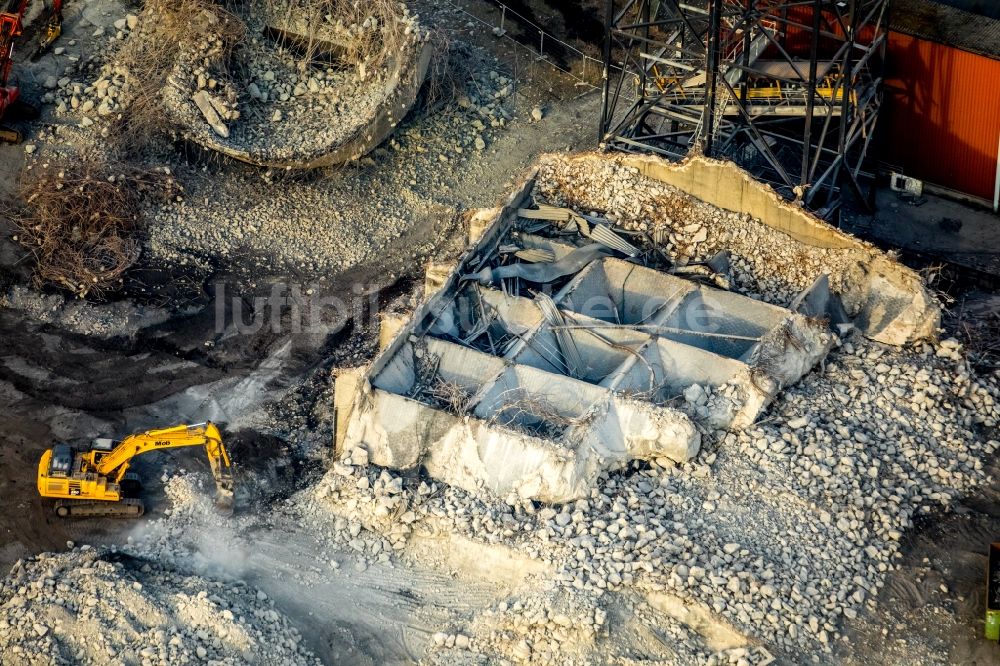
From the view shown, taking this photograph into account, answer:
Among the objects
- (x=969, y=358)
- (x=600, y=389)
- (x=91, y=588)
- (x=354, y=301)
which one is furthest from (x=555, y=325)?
(x=91, y=588)

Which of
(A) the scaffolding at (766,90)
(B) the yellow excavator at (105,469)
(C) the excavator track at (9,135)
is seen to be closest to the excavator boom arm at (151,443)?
(B) the yellow excavator at (105,469)

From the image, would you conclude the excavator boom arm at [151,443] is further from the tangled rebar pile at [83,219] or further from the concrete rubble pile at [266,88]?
the concrete rubble pile at [266,88]

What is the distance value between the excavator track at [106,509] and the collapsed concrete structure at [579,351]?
2.75 meters

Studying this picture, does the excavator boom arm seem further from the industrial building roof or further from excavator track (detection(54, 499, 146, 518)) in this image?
the industrial building roof

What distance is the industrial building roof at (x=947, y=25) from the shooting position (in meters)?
24.1

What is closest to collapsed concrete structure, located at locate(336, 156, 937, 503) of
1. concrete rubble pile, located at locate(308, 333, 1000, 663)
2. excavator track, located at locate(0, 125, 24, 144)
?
concrete rubble pile, located at locate(308, 333, 1000, 663)

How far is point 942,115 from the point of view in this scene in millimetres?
24750

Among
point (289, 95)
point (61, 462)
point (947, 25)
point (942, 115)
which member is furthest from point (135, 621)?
point (947, 25)

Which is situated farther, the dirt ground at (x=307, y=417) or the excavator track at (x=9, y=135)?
the excavator track at (x=9, y=135)

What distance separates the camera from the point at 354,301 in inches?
945

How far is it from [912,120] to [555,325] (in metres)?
7.70

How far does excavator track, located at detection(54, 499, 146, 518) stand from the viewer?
19.8m

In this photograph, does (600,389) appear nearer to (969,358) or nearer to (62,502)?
(969,358)

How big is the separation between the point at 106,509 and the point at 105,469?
1.82ft
